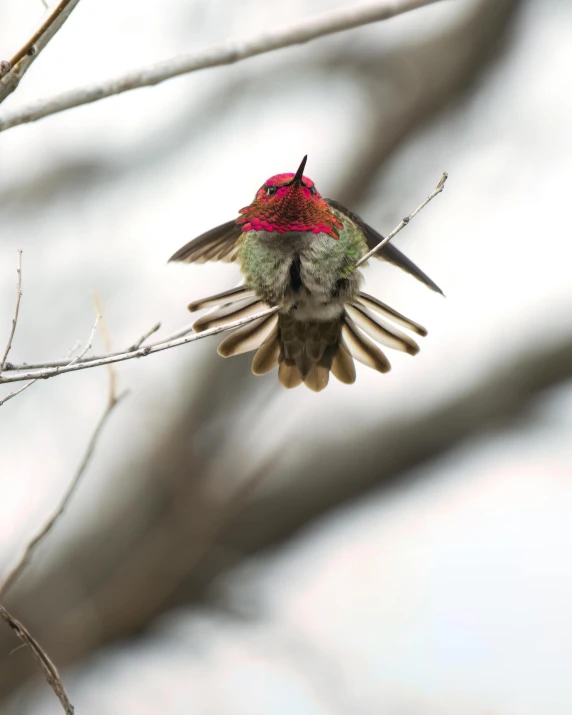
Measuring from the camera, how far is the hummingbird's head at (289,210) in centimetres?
211

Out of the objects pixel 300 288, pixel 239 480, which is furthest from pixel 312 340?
pixel 239 480

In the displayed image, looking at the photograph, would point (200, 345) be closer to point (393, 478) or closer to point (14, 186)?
point (393, 478)

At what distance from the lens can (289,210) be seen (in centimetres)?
216

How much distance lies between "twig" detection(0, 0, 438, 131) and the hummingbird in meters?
0.36

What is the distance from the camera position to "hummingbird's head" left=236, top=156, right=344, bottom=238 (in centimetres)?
211

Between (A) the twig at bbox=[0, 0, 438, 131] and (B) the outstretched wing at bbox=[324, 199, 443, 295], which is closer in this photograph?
(A) the twig at bbox=[0, 0, 438, 131]

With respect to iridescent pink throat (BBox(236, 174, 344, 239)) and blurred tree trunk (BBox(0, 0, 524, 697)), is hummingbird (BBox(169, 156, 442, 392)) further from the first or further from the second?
blurred tree trunk (BBox(0, 0, 524, 697))

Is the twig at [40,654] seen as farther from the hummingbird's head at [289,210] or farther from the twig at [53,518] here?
the hummingbird's head at [289,210]

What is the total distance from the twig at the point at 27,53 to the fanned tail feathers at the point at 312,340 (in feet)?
2.83

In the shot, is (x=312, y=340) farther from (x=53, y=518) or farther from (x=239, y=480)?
(x=239, y=480)

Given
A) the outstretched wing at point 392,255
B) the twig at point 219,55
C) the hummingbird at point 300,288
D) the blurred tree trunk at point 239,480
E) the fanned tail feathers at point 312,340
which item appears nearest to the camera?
the twig at point 219,55

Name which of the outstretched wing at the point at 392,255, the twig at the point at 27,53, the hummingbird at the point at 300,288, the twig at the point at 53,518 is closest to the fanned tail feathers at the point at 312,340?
the hummingbird at the point at 300,288

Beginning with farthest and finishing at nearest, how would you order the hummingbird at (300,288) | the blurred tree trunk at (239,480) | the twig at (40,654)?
the blurred tree trunk at (239,480) < the hummingbird at (300,288) < the twig at (40,654)

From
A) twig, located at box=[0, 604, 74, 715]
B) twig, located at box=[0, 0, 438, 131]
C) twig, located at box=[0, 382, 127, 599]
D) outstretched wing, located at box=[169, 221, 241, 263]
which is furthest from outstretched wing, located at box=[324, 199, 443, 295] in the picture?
twig, located at box=[0, 604, 74, 715]
